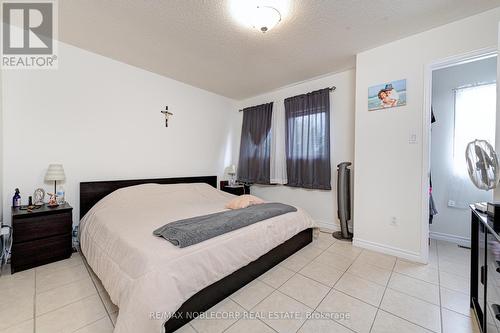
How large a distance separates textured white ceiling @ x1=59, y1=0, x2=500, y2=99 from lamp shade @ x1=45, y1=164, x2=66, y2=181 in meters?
1.52

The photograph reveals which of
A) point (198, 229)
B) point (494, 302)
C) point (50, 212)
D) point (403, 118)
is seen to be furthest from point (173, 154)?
point (494, 302)

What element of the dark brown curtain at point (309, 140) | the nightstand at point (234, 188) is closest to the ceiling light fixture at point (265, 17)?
the dark brown curtain at point (309, 140)

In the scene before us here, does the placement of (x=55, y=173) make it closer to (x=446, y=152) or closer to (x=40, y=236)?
(x=40, y=236)

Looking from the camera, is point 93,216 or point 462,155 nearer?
point 93,216

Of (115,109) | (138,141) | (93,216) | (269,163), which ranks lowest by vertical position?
(93,216)

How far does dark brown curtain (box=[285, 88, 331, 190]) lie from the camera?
336 cm

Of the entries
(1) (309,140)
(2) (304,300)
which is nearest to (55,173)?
(2) (304,300)

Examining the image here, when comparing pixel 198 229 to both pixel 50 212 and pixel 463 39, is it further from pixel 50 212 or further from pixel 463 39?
pixel 463 39

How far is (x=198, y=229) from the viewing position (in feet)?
5.45

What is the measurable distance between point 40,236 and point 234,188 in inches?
112

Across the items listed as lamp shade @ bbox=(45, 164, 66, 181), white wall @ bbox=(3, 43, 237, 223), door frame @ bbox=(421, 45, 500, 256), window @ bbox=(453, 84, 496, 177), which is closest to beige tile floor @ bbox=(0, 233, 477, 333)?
door frame @ bbox=(421, 45, 500, 256)

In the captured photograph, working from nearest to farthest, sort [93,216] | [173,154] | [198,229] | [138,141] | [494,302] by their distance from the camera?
[494,302] < [198,229] < [93,216] < [138,141] < [173,154]

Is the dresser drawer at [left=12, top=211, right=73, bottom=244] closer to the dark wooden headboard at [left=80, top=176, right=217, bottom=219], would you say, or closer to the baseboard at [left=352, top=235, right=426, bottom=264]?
the dark wooden headboard at [left=80, top=176, right=217, bottom=219]

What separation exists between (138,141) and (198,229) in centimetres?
219
